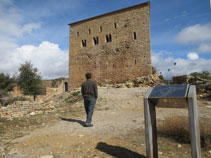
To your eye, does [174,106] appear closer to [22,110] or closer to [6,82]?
[22,110]

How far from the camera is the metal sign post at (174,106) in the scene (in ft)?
6.68

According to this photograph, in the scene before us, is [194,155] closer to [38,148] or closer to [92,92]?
[38,148]

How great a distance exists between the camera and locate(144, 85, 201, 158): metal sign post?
204 centimetres

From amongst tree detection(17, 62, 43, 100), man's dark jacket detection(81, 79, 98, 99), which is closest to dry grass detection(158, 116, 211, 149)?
man's dark jacket detection(81, 79, 98, 99)

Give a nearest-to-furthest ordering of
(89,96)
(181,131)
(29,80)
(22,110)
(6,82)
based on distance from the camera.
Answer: (181,131) < (89,96) < (22,110) < (29,80) < (6,82)

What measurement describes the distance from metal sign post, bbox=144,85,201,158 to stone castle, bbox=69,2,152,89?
15.0 meters

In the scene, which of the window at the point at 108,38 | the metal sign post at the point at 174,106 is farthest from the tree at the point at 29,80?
the metal sign post at the point at 174,106

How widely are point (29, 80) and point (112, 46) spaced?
10.8 m

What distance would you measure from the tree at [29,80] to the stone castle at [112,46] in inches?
207

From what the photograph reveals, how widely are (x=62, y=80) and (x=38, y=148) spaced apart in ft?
91.4

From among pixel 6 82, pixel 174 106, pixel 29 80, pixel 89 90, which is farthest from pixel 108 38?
pixel 174 106

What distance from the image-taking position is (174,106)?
232cm

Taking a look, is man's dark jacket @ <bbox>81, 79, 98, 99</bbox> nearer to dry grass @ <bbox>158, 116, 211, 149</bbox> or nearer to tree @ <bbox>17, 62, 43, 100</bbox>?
dry grass @ <bbox>158, 116, 211, 149</bbox>

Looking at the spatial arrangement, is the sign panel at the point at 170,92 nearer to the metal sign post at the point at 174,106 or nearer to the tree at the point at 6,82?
the metal sign post at the point at 174,106
